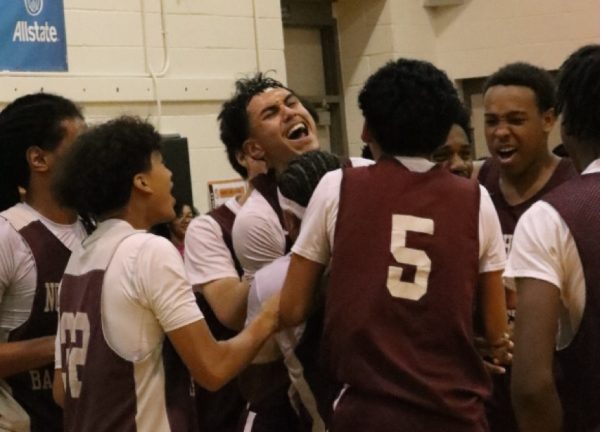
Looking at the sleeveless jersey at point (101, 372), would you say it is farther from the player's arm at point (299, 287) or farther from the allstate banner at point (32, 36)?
the allstate banner at point (32, 36)

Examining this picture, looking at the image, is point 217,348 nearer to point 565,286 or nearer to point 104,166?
point 104,166

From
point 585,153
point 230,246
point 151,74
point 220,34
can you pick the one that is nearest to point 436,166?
point 585,153

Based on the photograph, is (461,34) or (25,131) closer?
(25,131)

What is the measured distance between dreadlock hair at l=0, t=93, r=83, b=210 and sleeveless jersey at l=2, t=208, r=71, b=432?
103 millimetres

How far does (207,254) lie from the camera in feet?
9.53

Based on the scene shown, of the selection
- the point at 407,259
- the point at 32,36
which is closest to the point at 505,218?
the point at 407,259

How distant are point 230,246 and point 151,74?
2.53 metres

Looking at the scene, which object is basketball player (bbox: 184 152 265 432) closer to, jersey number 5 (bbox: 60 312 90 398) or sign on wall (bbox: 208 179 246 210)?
jersey number 5 (bbox: 60 312 90 398)

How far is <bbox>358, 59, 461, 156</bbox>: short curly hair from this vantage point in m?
2.20

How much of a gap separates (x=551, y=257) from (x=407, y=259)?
0.35 m

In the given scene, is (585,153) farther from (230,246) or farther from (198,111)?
(198,111)

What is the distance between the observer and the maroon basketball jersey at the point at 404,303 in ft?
6.97

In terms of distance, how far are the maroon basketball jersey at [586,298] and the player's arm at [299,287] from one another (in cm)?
53

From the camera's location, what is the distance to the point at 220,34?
5.66 m
